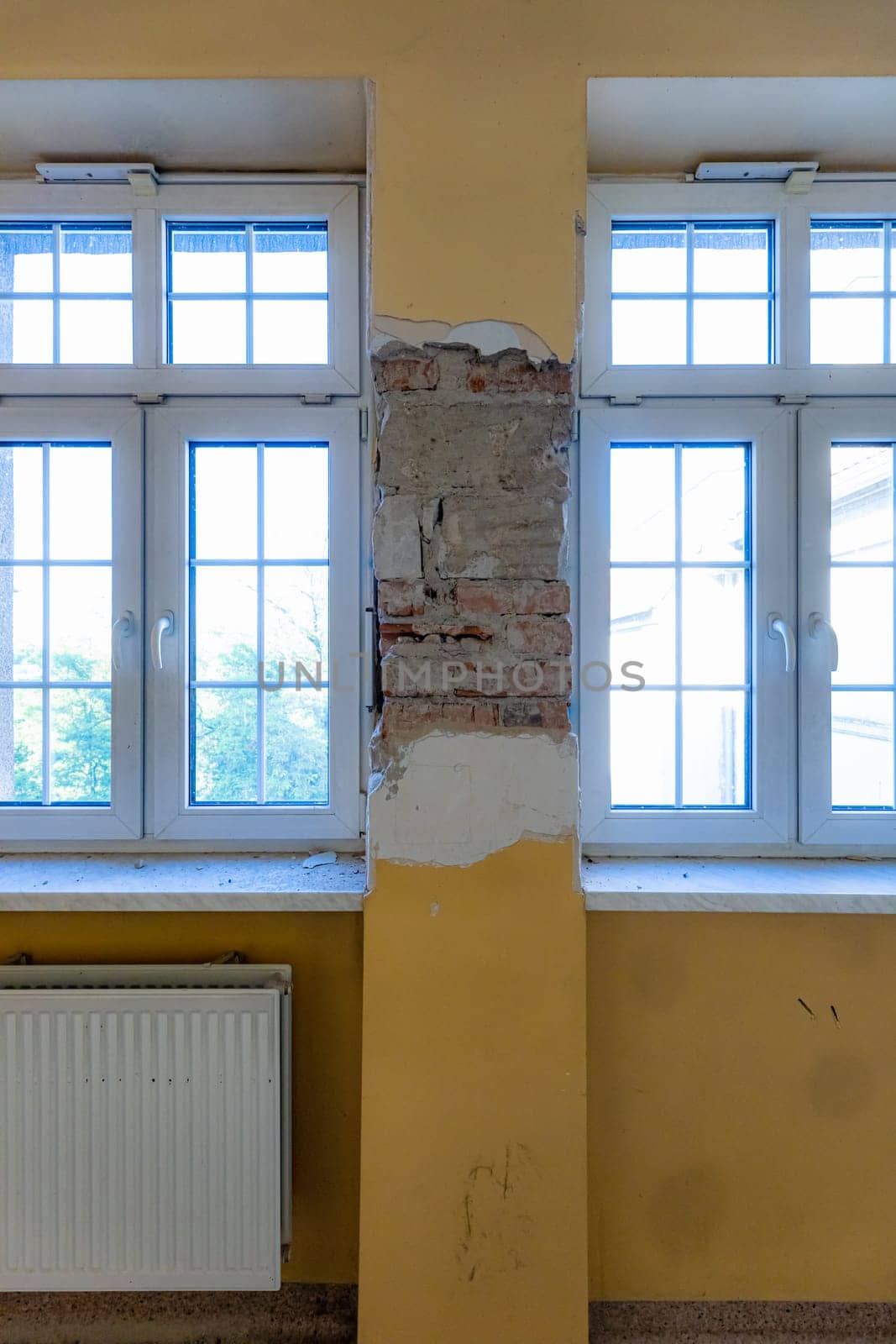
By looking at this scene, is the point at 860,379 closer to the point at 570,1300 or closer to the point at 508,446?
the point at 508,446

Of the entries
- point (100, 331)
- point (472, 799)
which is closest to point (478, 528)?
point (472, 799)

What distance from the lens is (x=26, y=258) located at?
6.01ft

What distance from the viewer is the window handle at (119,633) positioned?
1.75 metres

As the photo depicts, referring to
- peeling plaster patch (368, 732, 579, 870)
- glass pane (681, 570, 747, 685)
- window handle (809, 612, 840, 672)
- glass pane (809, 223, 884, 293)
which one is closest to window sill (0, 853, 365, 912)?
peeling plaster patch (368, 732, 579, 870)

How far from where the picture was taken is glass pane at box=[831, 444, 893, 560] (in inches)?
71.2

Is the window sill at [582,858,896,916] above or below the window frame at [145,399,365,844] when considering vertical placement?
below

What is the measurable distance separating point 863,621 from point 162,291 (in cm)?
199

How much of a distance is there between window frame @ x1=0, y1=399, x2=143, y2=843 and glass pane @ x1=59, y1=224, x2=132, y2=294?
32cm

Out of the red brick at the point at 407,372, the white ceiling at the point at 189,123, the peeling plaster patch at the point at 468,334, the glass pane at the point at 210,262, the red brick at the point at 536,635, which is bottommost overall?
the red brick at the point at 536,635

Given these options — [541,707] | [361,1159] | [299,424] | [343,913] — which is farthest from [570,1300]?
[299,424]

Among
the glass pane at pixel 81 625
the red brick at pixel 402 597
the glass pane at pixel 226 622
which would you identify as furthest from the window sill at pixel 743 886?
the glass pane at pixel 81 625

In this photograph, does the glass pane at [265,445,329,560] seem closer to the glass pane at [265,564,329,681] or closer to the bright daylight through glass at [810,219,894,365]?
the glass pane at [265,564,329,681]

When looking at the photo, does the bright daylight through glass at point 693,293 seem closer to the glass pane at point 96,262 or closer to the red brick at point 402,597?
the red brick at point 402,597

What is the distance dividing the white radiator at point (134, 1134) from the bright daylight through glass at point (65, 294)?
5.13ft
